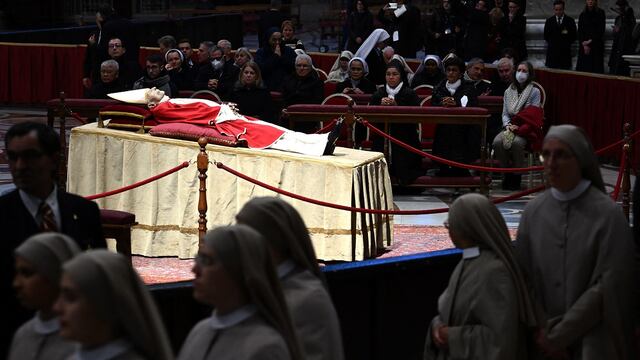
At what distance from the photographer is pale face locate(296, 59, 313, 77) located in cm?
1520

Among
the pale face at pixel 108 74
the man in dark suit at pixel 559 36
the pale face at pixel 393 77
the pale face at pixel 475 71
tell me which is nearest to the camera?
the pale face at pixel 393 77

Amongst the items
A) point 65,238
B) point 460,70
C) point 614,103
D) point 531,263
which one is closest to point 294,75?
point 460,70

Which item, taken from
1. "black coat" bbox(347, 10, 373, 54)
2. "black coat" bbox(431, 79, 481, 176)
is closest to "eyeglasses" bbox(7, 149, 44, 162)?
"black coat" bbox(431, 79, 481, 176)

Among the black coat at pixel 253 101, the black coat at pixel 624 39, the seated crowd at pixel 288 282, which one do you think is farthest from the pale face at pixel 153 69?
the seated crowd at pixel 288 282

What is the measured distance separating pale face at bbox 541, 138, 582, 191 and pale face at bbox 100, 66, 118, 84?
30.3 feet

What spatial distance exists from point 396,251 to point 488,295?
5.95 m

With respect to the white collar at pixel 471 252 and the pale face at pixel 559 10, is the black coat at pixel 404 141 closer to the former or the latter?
the pale face at pixel 559 10

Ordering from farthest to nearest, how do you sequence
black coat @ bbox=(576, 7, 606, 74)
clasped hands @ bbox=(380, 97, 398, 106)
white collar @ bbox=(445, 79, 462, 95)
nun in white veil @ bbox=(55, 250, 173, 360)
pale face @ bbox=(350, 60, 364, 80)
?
black coat @ bbox=(576, 7, 606, 74)
pale face @ bbox=(350, 60, 364, 80)
white collar @ bbox=(445, 79, 462, 95)
clasped hands @ bbox=(380, 97, 398, 106)
nun in white veil @ bbox=(55, 250, 173, 360)

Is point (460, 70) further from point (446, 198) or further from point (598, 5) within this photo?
point (598, 5)

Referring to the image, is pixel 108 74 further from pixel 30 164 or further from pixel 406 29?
pixel 30 164

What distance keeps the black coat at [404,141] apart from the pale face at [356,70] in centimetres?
151

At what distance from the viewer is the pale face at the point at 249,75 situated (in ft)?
45.2

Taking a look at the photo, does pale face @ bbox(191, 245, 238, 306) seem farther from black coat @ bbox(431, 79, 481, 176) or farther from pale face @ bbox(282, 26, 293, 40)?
pale face @ bbox(282, 26, 293, 40)

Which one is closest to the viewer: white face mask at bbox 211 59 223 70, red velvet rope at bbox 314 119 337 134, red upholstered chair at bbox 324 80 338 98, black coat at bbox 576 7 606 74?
red velvet rope at bbox 314 119 337 134
